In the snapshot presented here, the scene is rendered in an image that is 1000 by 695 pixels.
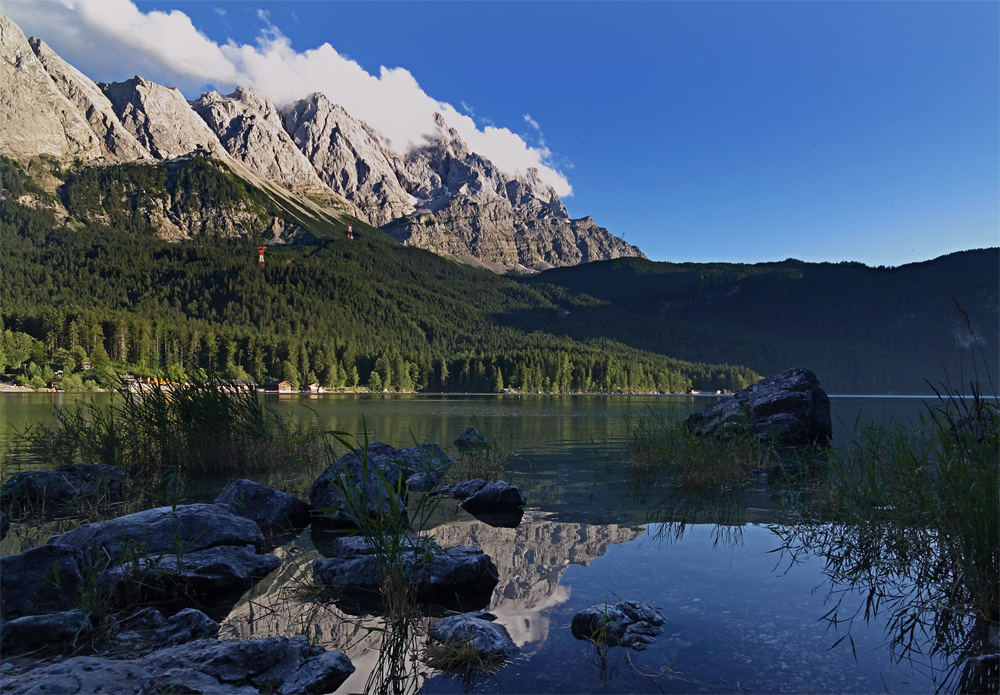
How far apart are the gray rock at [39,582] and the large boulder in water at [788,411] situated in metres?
19.8

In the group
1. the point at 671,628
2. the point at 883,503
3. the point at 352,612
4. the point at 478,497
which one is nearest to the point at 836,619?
the point at 671,628

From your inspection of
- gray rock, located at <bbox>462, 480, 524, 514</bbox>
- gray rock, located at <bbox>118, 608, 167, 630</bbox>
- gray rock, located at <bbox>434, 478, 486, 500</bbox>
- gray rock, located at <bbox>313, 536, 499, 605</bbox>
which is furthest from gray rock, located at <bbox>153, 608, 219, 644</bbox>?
gray rock, located at <bbox>434, 478, 486, 500</bbox>

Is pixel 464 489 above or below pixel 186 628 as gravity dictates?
below

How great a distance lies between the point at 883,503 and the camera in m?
7.38

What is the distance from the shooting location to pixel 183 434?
46.8 feet

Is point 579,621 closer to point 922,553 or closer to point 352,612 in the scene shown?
point 352,612

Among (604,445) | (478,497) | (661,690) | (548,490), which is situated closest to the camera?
(661,690)

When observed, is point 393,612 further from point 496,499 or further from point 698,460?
point 698,460

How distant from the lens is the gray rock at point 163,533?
6707 millimetres

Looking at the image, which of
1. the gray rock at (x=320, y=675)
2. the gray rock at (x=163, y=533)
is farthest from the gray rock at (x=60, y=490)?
the gray rock at (x=320, y=675)

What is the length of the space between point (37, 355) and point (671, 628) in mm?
123722

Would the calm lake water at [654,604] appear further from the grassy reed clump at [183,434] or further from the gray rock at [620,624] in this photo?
the grassy reed clump at [183,434]

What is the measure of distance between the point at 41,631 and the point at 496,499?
793 centimetres

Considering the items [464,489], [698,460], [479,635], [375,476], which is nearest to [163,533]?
[375,476]
